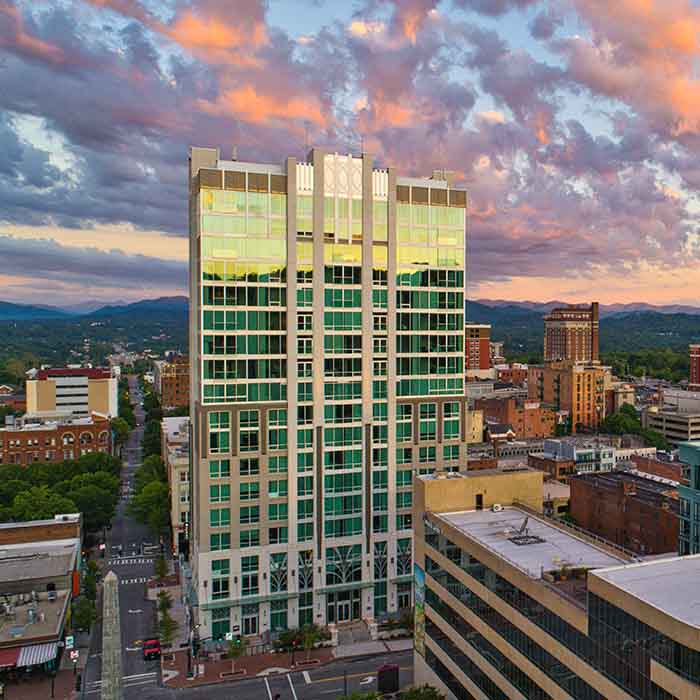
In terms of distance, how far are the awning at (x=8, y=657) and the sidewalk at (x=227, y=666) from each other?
14.2 m

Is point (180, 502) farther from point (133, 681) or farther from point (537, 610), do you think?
point (537, 610)

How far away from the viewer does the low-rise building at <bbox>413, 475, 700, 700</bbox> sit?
33.8 meters

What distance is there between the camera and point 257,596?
244 ft

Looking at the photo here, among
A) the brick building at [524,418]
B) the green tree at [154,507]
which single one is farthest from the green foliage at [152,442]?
the brick building at [524,418]

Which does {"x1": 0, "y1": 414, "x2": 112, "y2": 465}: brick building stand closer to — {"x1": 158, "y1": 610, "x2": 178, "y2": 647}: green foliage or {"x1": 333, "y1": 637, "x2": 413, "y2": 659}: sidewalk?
{"x1": 158, "y1": 610, "x2": 178, "y2": 647}: green foliage

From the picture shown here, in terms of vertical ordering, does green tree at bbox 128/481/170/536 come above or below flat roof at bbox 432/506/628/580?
below

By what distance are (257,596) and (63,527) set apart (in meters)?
38.1

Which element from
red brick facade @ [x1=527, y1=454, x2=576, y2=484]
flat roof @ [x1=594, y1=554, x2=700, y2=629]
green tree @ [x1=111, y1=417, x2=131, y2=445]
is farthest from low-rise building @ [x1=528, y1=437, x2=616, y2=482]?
green tree @ [x1=111, y1=417, x2=131, y2=445]

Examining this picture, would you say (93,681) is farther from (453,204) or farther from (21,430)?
(21,430)

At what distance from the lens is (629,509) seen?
103 meters

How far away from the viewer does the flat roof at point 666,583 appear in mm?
33500

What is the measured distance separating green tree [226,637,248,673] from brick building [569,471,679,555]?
59012 millimetres

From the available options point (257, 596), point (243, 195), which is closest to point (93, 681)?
point (257, 596)

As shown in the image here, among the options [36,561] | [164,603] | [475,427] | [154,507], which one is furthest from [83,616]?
[475,427]
